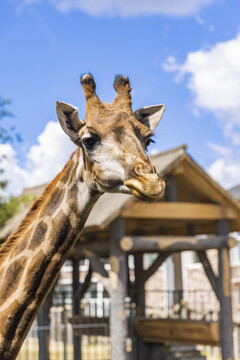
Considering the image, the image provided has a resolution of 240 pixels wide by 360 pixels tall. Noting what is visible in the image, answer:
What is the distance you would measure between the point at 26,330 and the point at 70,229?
2.22 feet

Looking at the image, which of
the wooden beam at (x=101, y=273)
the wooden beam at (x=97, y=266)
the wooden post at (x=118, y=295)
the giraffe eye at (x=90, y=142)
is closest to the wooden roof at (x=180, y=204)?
the wooden post at (x=118, y=295)

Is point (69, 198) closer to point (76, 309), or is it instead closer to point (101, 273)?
point (101, 273)

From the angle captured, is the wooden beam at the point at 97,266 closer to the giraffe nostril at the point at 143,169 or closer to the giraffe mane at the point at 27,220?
the giraffe mane at the point at 27,220

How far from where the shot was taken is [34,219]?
392 centimetres

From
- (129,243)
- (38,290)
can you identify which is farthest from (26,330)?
(129,243)

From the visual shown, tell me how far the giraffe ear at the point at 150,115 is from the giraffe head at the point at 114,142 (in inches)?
2.4

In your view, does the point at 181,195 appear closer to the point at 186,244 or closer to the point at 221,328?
the point at 186,244

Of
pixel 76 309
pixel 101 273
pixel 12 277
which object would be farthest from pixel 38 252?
pixel 76 309

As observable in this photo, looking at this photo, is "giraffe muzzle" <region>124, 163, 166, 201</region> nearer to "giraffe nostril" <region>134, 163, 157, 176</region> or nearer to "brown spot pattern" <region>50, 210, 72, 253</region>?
"giraffe nostril" <region>134, 163, 157, 176</region>

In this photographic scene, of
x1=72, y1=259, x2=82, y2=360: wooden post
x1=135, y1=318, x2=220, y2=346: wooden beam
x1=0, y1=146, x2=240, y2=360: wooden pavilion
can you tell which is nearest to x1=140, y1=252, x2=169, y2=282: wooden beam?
x1=0, y1=146, x2=240, y2=360: wooden pavilion

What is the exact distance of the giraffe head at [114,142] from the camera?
3.31m

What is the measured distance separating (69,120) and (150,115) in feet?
2.01

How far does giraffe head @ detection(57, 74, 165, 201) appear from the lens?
3312 millimetres

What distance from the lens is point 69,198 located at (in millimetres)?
3801
